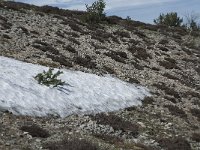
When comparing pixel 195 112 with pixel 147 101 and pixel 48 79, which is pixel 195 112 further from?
pixel 48 79

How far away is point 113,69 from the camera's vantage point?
104 feet

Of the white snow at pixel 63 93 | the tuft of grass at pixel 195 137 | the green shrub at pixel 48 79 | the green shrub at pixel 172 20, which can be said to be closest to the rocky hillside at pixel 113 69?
the tuft of grass at pixel 195 137

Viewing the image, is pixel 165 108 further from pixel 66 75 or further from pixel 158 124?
pixel 66 75

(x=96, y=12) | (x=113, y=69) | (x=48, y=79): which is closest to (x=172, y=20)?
(x=96, y=12)

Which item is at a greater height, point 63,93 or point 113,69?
point 63,93

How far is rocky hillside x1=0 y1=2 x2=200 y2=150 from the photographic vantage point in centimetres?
1625

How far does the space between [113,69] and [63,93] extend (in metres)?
10.6

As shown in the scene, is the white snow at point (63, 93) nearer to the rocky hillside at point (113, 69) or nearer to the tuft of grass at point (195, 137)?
the rocky hillside at point (113, 69)

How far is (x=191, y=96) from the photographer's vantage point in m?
29.8

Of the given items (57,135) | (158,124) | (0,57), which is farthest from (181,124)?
(0,57)

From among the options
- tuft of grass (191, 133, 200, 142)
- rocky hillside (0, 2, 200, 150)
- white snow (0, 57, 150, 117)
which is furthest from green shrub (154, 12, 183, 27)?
tuft of grass (191, 133, 200, 142)

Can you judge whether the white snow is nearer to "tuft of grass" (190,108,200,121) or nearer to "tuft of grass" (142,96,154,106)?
"tuft of grass" (142,96,154,106)

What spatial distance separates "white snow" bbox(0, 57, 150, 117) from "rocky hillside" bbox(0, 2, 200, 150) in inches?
31.9

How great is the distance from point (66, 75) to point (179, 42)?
2882cm
